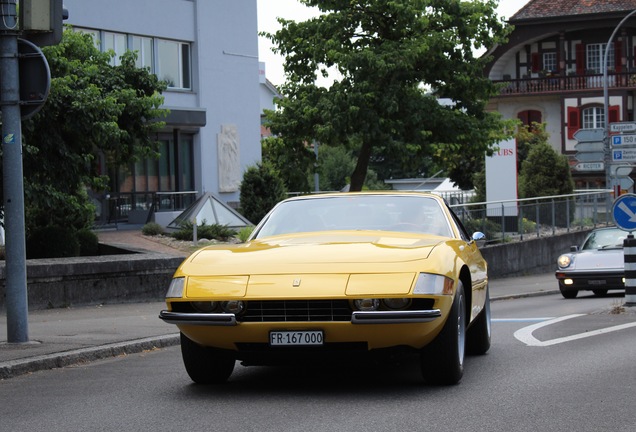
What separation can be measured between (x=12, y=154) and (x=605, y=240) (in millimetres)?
15034

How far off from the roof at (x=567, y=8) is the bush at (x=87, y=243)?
49.1m

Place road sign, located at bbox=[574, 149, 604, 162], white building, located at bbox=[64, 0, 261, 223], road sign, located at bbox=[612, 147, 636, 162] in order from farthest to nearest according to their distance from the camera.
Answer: white building, located at bbox=[64, 0, 261, 223] < road sign, located at bbox=[574, 149, 604, 162] < road sign, located at bbox=[612, 147, 636, 162]

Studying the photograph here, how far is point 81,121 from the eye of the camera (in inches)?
688

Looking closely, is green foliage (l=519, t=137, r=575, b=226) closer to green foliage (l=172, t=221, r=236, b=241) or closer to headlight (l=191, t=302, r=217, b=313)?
green foliage (l=172, t=221, r=236, b=241)

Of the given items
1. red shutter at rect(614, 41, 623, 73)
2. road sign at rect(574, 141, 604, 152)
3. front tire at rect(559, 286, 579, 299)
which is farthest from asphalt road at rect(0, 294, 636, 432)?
red shutter at rect(614, 41, 623, 73)

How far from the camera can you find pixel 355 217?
9.40 m

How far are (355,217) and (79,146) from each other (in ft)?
32.0

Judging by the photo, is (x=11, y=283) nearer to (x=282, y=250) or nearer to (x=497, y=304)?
(x=282, y=250)

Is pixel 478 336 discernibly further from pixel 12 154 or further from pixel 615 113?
pixel 615 113

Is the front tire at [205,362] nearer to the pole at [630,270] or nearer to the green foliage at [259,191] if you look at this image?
the pole at [630,270]

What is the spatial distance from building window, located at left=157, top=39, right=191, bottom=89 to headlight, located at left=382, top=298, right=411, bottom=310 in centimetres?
2946

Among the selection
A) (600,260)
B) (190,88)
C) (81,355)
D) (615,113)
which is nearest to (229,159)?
(190,88)

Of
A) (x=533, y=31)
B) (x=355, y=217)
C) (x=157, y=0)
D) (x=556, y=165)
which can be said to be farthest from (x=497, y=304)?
(x=533, y=31)

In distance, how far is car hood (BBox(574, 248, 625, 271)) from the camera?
2162cm
